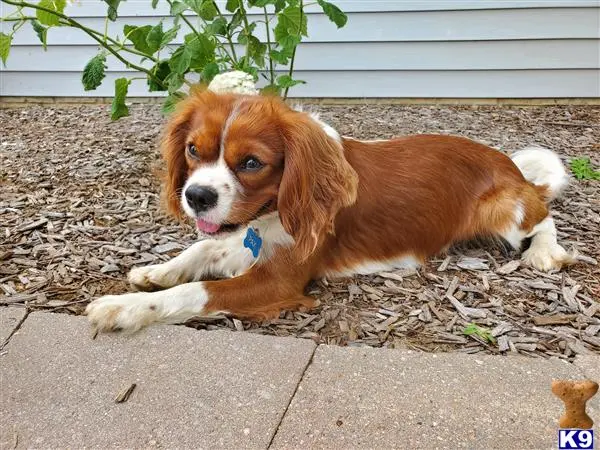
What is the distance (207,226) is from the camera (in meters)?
2.32

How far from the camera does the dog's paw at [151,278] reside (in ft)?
8.80

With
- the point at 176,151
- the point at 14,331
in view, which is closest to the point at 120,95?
the point at 176,151

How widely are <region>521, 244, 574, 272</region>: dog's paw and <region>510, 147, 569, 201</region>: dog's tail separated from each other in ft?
2.11

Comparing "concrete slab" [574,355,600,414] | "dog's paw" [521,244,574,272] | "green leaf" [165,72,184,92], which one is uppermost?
"green leaf" [165,72,184,92]

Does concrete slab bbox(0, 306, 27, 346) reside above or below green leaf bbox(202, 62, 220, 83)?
below

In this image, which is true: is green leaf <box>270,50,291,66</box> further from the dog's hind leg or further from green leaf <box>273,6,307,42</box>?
the dog's hind leg

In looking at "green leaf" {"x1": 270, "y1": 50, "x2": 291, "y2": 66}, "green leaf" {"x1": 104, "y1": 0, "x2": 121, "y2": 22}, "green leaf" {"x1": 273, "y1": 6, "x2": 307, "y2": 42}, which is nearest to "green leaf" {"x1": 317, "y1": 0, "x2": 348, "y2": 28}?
"green leaf" {"x1": 273, "y1": 6, "x2": 307, "y2": 42}

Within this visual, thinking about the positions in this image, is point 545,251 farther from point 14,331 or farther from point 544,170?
point 14,331

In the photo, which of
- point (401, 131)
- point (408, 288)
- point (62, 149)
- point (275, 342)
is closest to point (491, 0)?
point (401, 131)

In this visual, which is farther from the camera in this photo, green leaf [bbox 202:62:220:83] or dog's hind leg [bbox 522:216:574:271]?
green leaf [bbox 202:62:220:83]

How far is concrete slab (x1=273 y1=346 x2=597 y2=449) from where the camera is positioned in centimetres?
167

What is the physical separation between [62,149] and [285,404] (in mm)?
3633

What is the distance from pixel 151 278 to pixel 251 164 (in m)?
0.84

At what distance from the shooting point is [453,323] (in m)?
2.40
